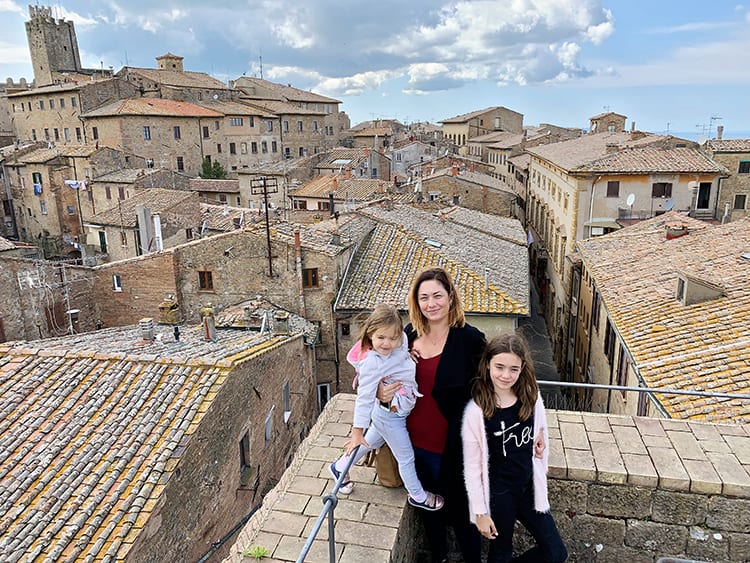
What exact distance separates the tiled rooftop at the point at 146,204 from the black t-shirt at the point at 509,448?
25.1m

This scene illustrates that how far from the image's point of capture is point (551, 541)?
3811 mm

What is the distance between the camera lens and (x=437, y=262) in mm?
17656

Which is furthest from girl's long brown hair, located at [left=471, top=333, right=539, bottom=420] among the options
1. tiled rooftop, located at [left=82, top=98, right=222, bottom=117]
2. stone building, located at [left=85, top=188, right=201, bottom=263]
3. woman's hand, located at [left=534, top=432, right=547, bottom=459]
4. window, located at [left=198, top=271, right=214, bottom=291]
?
tiled rooftop, located at [left=82, top=98, right=222, bottom=117]

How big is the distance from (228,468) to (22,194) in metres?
44.2

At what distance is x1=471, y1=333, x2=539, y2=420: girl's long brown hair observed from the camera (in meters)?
3.54

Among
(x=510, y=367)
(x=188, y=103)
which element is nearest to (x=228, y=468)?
(x=510, y=367)

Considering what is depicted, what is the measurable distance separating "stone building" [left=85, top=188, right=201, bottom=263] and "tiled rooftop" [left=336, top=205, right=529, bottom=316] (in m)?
9.14

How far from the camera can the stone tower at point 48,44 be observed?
74.4 metres

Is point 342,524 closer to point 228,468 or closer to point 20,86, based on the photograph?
point 228,468

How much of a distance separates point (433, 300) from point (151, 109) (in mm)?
54642

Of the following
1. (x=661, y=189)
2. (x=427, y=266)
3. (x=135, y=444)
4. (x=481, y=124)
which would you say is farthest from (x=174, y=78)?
(x=135, y=444)

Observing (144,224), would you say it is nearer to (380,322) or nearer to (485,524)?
(380,322)

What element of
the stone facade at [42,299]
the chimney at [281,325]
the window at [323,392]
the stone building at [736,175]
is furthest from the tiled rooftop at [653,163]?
the stone facade at [42,299]

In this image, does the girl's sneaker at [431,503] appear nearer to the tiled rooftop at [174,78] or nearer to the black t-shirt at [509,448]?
the black t-shirt at [509,448]
